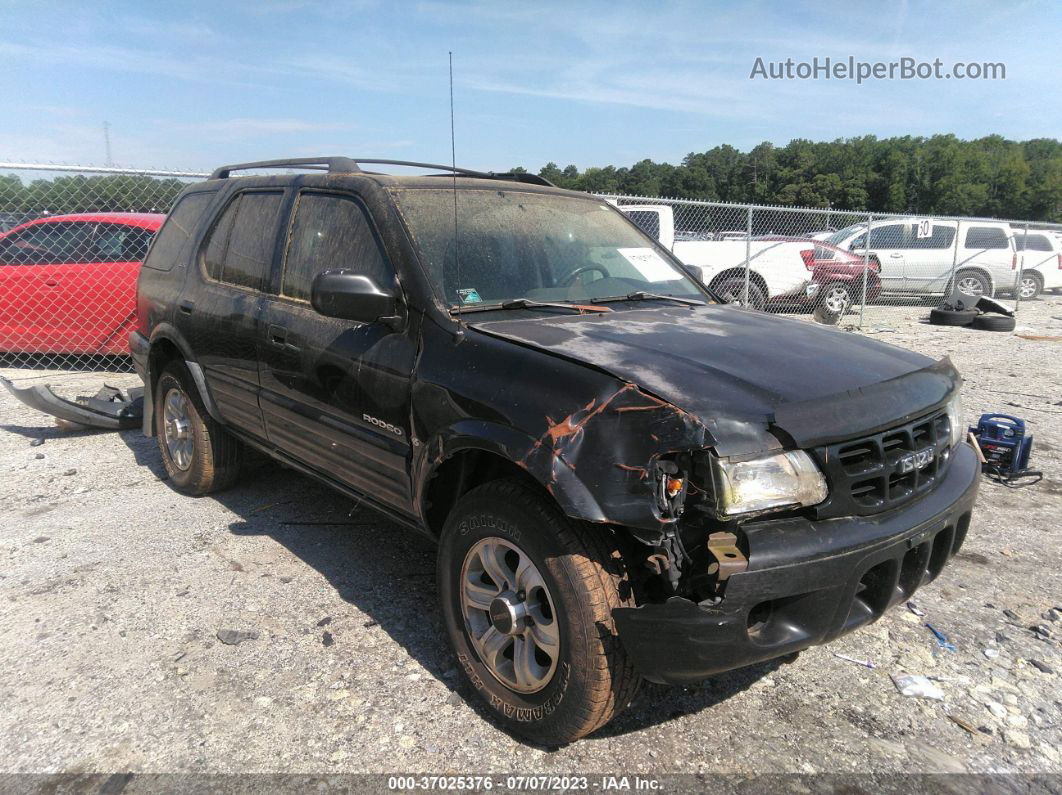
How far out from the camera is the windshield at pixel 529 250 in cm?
311

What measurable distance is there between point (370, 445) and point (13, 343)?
23.9 feet

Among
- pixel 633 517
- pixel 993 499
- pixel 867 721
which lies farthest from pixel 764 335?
pixel 993 499

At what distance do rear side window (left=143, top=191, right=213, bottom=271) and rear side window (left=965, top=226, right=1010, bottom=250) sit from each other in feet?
53.2

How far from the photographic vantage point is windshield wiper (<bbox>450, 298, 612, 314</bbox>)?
300cm

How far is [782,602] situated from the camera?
7.14 ft

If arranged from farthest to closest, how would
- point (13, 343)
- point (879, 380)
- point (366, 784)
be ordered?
point (13, 343)
point (879, 380)
point (366, 784)

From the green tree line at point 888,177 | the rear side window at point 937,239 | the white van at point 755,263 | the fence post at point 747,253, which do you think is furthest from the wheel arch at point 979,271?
the green tree line at point 888,177

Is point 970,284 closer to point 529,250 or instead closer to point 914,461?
point 529,250

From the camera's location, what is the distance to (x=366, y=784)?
7.70ft

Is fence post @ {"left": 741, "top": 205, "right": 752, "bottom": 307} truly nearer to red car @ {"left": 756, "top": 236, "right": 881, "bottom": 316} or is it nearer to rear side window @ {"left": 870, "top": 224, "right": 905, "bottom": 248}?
red car @ {"left": 756, "top": 236, "right": 881, "bottom": 316}

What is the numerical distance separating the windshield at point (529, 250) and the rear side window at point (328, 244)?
21 cm

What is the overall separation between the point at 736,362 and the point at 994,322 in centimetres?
1262

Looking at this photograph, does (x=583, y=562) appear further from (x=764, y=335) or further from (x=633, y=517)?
(x=764, y=335)

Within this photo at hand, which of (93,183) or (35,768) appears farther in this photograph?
(93,183)
